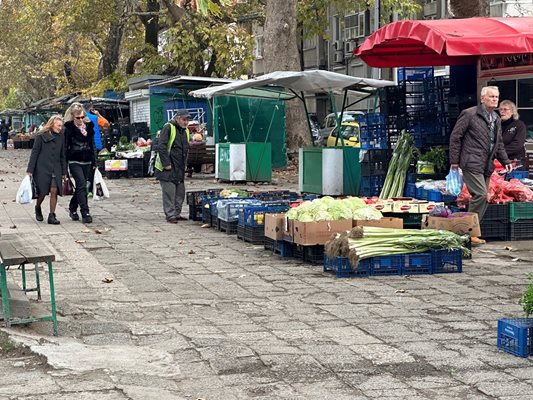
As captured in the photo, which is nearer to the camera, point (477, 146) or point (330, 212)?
point (330, 212)

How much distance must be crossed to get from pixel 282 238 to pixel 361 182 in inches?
235

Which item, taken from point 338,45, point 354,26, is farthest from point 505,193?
point 338,45

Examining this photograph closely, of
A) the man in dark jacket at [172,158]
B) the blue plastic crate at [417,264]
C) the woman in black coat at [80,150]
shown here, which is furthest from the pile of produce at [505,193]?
the woman in black coat at [80,150]

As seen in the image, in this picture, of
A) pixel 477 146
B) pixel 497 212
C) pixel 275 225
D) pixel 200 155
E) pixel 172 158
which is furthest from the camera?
pixel 200 155

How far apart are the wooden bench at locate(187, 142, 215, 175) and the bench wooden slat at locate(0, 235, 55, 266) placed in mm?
18705

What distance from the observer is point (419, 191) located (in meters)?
15.4

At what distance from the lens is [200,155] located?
28.1 metres

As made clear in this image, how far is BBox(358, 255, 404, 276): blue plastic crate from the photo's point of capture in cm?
1069

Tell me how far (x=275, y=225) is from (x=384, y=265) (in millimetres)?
1718

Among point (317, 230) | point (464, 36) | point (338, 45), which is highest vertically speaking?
point (338, 45)

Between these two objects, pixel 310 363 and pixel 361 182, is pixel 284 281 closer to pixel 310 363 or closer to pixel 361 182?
pixel 310 363

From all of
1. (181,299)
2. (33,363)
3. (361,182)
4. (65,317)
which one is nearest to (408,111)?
(361,182)

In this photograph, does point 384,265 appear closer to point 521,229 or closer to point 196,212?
point 521,229

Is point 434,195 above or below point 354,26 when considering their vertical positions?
below
